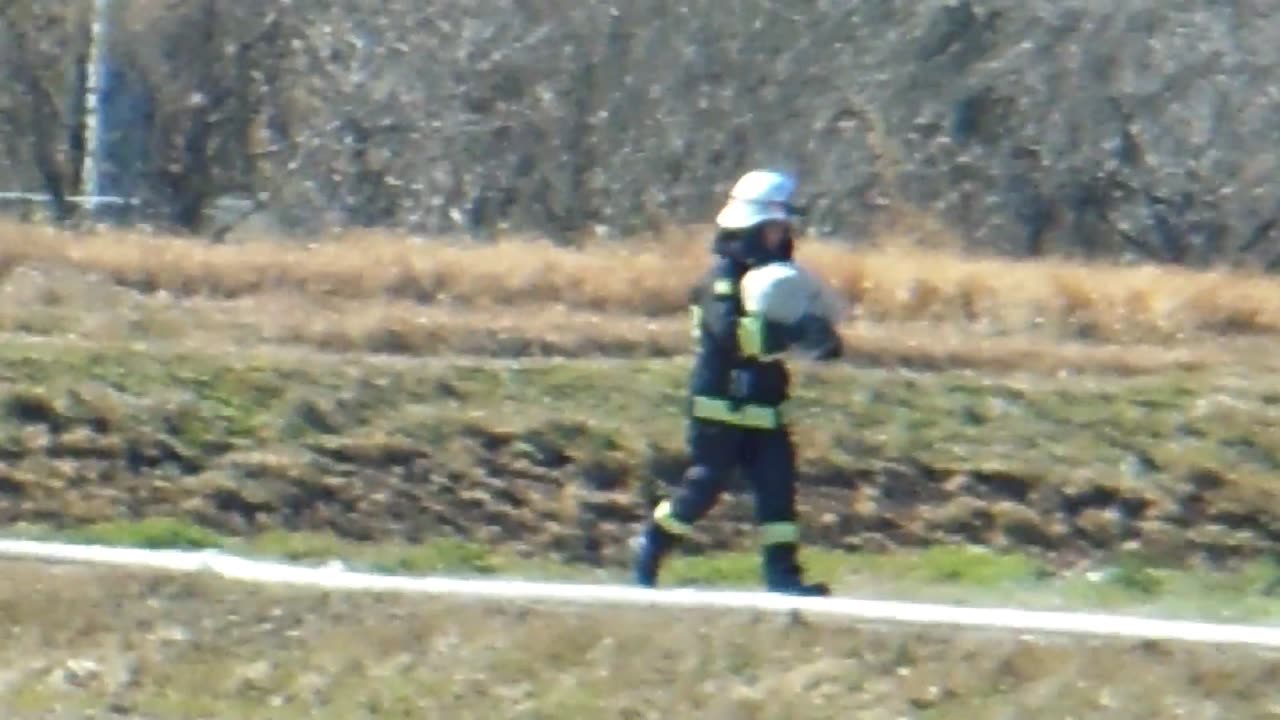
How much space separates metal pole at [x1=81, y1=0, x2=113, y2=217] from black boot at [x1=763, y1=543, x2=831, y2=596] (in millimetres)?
14309

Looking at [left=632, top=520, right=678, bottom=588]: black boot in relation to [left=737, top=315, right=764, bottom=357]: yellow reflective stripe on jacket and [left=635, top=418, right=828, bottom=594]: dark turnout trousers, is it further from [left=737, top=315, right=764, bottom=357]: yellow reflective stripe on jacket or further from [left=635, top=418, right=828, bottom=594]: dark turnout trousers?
[left=737, top=315, right=764, bottom=357]: yellow reflective stripe on jacket

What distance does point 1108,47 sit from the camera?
2097cm

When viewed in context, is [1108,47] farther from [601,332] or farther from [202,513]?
[202,513]

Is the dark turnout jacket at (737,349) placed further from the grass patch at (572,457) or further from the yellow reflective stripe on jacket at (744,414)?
the grass patch at (572,457)

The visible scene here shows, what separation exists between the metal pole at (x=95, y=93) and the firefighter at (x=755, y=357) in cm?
1402

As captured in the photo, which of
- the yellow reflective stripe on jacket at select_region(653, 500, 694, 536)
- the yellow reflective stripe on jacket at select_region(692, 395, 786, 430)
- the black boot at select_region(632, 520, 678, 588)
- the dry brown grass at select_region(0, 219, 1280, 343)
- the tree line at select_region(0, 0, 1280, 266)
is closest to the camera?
the yellow reflective stripe on jacket at select_region(692, 395, 786, 430)

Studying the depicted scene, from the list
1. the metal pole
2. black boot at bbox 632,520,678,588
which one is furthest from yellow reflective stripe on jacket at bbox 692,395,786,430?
the metal pole

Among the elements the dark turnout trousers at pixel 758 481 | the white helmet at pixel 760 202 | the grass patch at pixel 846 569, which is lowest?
the grass patch at pixel 846 569

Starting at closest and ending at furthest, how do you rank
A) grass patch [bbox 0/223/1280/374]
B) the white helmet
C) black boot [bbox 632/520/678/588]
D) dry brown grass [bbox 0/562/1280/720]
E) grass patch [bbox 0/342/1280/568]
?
dry brown grass [bbox 0/562/1280/720], the white helmet, black boot [bbox 632/520/678/588], grass patch [bbox 0/342/1280/568], grass patch [bbox 0/223/1280/374]

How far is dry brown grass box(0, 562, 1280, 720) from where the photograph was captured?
864 cm

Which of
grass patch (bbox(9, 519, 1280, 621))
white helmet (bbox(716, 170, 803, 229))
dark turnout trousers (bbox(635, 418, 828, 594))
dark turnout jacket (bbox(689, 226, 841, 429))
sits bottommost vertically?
grass patch (bbox(9, 519, 1280, 621))

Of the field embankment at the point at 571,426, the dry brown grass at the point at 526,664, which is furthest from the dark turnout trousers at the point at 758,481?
the field embankment at the point at 571,426

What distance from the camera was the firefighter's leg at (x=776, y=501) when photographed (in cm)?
960

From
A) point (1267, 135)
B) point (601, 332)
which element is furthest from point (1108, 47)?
point (601, 332)
